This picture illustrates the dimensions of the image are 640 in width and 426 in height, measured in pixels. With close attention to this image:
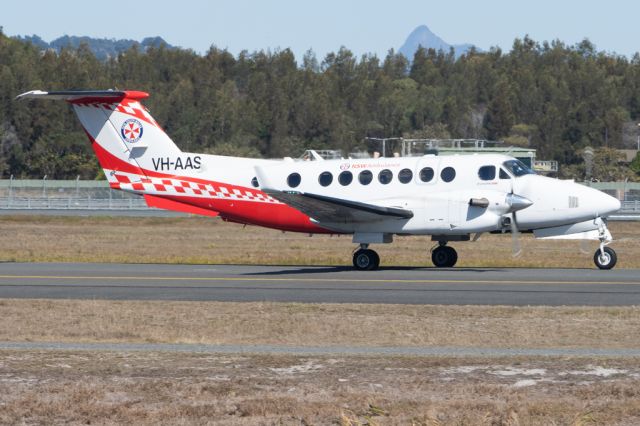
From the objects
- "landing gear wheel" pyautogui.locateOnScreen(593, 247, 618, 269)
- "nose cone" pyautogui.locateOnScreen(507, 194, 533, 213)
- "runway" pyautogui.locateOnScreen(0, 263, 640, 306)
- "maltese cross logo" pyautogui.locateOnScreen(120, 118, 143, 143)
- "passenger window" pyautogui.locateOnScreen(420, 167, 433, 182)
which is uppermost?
"maltese cross logo" pyautogui.locateOnScreen(120, 118, 143, 143)

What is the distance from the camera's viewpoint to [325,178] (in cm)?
2912

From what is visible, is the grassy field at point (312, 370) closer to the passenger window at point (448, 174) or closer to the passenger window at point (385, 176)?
the passenger window at point (448, 174)

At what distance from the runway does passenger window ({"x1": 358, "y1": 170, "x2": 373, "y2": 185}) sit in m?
2.45

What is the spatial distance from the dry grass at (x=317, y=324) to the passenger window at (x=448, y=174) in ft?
28.6

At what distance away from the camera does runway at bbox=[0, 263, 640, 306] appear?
2100cm

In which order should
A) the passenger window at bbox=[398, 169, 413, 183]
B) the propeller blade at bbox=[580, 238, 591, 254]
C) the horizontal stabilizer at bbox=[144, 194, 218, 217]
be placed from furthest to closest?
1. the propeller blade at bbox=[580, 238, 591, 254]
2. the horizontal stabilizer at bbox=[144, 194, 218, 217]
3. the passenger window at bbox=[398, 169, 413, 183]

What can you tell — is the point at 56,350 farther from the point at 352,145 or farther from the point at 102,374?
the point at 352,145

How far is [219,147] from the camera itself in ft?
380

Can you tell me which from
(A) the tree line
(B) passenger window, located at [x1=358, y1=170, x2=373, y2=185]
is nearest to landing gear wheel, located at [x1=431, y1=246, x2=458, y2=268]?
(B) passenger window, located at [x1=358, y1=170, x2=373, y2=185]

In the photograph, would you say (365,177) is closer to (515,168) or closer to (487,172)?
(487,172)

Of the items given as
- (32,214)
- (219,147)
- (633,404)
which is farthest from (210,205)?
(219,147)

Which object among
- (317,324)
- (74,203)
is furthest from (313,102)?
(317,324)

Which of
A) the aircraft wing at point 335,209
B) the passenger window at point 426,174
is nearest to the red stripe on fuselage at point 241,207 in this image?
the aircraft wing at point 335,209

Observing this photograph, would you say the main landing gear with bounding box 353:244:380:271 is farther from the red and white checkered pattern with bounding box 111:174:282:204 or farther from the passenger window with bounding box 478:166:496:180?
the passenger window with bounding box 478:166:496:180
